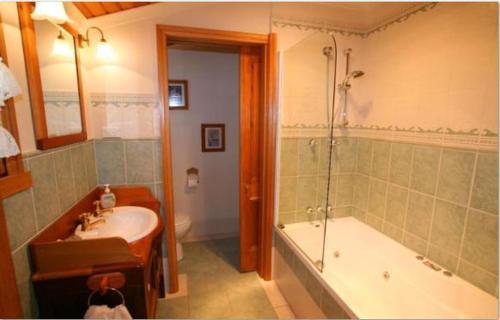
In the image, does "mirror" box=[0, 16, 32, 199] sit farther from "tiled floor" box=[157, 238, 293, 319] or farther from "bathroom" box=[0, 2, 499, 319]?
"tiled floor" box=[157, 238, 293, 319]

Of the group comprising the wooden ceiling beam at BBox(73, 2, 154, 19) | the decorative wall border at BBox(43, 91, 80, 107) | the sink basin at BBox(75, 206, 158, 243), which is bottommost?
the sink basin at BBox(75, 206, 158, 243)

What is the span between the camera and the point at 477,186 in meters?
1.39

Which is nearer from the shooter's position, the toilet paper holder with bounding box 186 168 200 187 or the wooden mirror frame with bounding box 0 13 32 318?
the wooden mirror frame with bounding box 0 13 32 318

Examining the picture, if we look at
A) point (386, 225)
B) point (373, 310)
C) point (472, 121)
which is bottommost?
point (373, 310)

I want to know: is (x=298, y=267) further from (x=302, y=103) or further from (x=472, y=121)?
(x=472, y=121)

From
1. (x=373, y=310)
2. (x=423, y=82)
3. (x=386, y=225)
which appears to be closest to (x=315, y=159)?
(x=386, y=225)

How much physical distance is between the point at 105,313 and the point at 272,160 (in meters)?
1.46

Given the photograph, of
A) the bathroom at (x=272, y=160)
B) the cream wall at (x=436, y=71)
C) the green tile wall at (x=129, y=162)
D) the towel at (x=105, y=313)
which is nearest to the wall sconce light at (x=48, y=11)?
the bathroom at (x=272, y=160)

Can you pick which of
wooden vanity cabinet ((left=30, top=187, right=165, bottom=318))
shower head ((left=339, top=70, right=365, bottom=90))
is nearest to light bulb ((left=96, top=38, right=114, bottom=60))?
wooden vanity cabinet ((left=30, top=187, right=165, bottom=318))

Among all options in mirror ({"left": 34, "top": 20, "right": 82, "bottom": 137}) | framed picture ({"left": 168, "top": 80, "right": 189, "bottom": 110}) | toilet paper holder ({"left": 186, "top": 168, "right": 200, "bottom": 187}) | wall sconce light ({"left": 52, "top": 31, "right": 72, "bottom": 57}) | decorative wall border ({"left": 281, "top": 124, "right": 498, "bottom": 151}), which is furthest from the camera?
toilet paper holder ({"left": 186, "top": 168, "right": 200, "bottom": 187})

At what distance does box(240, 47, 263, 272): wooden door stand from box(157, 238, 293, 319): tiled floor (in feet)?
0.64

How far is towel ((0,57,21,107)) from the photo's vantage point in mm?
789

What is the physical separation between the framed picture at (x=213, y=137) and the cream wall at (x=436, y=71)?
1.53 meters

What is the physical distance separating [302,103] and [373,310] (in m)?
1.55
